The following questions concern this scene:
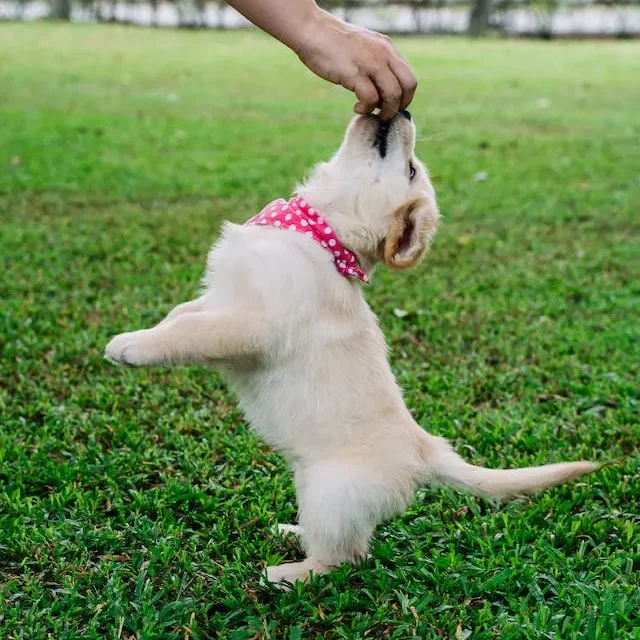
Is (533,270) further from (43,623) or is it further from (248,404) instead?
(43,623)

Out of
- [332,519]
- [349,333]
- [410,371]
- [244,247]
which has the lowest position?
[410,371]

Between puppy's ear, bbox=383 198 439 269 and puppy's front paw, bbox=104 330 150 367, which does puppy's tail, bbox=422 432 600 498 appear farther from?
puppy's front paw, bbox=104 330 150 367

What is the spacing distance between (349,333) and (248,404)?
407 millimetres

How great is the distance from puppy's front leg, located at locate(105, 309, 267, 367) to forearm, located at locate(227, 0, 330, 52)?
848mm

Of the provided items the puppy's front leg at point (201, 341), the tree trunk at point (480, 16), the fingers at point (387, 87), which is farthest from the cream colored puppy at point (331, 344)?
the tree trunk at point (480, 16)

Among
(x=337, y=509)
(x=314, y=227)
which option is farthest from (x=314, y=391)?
(x=314, y=227)

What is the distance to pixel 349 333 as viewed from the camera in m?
2.91

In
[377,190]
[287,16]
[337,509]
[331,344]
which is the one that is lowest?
[337,509]

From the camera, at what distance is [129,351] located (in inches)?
110

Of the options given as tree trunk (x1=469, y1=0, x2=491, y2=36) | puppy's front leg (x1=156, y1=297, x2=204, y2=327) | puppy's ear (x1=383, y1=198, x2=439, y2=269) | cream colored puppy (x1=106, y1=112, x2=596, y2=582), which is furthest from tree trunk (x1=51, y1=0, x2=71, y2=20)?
puppy's ear (x1=383, y1=198, x2=439, y2=269)

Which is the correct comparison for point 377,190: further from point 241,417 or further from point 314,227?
point 241,417

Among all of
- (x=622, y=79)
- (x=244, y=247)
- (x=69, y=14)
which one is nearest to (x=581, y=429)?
(x=244, y=247)

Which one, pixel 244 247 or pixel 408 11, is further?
pixel 408 11

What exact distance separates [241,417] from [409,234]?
4.86 ft
